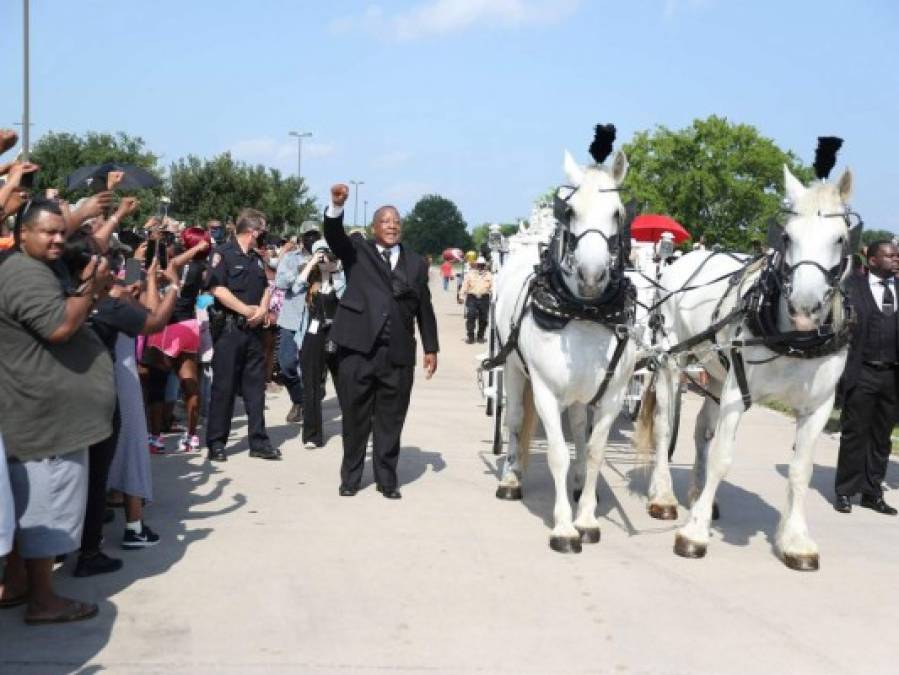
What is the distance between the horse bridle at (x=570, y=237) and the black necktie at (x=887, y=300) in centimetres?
274

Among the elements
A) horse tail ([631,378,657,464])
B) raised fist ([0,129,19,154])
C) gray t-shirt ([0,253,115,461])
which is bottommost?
horse tail ([631,378,657,464])

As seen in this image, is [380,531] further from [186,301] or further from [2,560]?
[186,301]

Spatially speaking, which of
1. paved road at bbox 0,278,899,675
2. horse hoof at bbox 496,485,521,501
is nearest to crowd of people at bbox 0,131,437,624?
paved road at bbox 0,278,899,675

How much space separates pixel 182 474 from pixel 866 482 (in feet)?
18.4

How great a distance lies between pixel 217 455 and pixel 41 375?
4.28 m

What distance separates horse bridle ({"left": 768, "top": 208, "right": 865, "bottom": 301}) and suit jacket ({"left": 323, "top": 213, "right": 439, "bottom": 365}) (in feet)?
9.78

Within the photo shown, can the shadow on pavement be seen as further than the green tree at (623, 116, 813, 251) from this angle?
No

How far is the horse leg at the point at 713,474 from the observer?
19.4ft

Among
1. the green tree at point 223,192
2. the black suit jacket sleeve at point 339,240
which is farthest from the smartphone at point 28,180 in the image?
the green tree at point 223,192

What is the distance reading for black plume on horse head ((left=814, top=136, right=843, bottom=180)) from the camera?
19.0ft

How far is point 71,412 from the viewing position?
4414mm

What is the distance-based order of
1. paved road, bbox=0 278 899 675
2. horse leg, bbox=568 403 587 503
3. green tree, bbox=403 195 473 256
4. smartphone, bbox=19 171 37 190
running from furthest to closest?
green tree, bbox=403 195 473 256
horse leg, bbox=568 403 587 503
smartphone, bbox=19 171 37 190
paved road, bbox=0 278 899 675

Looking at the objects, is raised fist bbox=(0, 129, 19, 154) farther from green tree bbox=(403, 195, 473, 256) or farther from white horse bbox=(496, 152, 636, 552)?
green tree bbox=(403, 195, 473, 256)

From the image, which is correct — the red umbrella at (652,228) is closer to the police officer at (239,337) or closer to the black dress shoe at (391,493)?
the police officer at (239,337)
